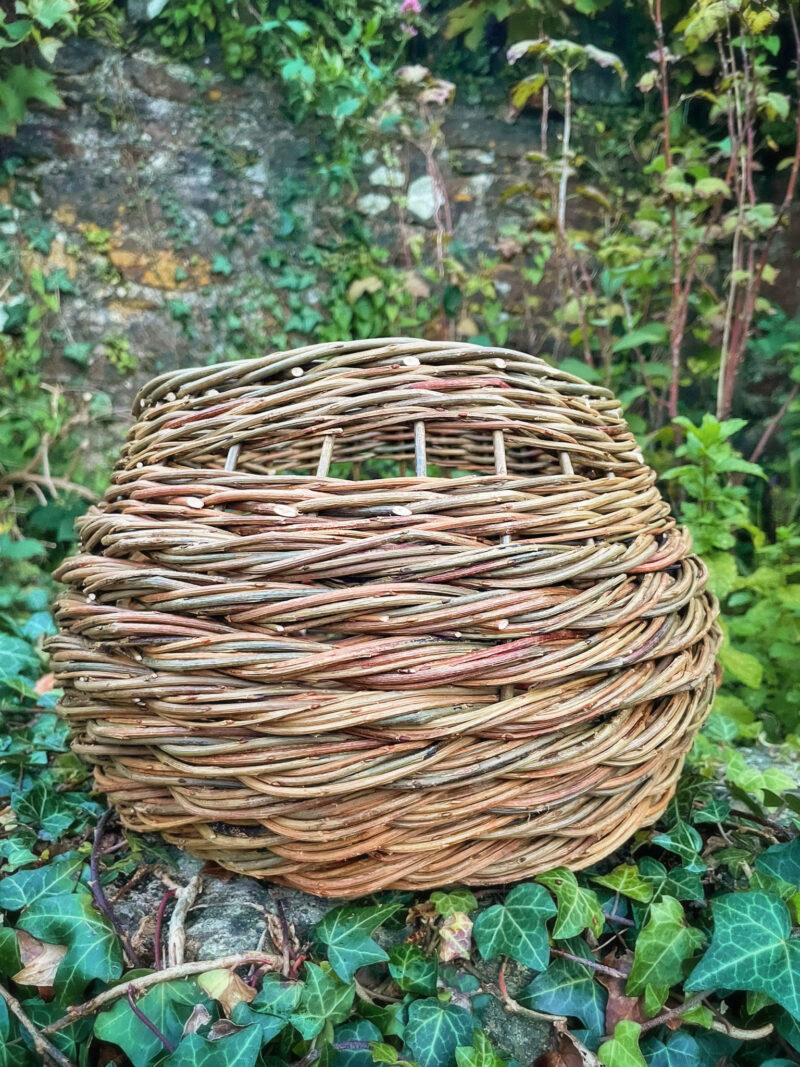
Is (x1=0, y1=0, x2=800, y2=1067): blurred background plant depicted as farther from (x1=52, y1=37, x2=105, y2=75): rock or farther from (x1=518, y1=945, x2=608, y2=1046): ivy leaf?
(x1=518, y1=945, x2=608, y2=1046): ivy leaf

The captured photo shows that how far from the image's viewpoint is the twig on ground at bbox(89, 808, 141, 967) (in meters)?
0.58

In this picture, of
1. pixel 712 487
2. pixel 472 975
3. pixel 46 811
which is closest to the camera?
pixel 472 975

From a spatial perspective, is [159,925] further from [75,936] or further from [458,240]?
[458,240]

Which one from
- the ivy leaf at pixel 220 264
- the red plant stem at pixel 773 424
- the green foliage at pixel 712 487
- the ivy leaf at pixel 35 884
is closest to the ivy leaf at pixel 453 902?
the ivy leaf at pixel 35 884

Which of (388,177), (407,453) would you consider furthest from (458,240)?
(407,453)

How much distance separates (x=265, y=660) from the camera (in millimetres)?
Result: 510

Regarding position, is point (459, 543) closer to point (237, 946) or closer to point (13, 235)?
point (237, 946)

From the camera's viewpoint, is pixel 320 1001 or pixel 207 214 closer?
pixel 320 1001

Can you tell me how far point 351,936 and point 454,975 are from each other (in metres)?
0.10

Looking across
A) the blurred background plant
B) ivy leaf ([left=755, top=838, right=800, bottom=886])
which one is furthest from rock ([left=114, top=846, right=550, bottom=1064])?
the blurred background plant

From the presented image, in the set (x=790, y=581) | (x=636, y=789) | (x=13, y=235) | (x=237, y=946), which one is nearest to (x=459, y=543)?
(x=636, y=789)

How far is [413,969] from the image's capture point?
22.3 inches

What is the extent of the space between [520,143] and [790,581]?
1677 mm

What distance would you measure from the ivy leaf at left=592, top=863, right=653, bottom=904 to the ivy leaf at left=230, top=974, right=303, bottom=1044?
0.29 m
